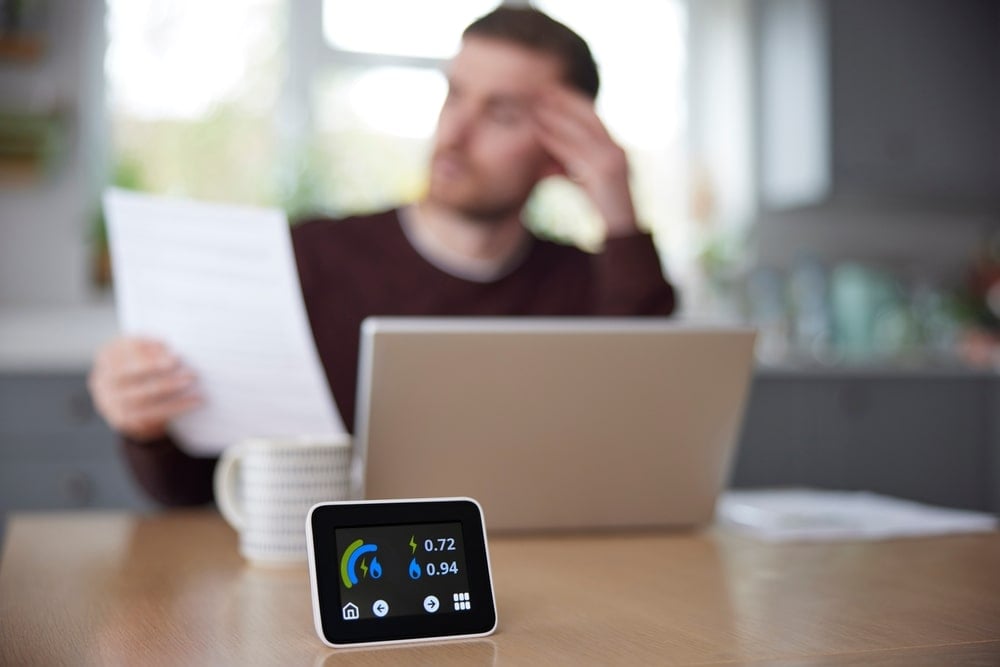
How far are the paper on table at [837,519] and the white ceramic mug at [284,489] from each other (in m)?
Result: 0.46

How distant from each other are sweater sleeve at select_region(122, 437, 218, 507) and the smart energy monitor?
1.99 feet

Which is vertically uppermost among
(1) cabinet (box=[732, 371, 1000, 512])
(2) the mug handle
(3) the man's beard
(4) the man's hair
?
(4) the man's hair

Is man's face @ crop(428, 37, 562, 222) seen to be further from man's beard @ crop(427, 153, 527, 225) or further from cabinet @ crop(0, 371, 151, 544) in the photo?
cabinet @ crop(0, 371, 151, 544)

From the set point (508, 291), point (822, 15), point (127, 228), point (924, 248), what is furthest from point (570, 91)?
point (924, 248)

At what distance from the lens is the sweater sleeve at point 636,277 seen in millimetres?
1575

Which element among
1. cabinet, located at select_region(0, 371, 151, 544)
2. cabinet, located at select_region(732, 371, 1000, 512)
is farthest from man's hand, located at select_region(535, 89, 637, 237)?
cabinet, located at select_region(732, 371, 1000, 512)

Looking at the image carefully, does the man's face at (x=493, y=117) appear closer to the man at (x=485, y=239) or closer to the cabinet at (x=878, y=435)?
the man at (x=485, y=239)

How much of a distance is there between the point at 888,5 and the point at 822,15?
334 millimetres

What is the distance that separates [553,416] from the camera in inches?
41.3

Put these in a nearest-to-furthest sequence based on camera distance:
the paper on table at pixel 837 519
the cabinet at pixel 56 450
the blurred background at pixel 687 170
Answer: the paper on table at pixel 837 519
the cabinet at pixel 56 450
the blurred background at pixel 687 170

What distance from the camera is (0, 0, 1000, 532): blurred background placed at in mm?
3283

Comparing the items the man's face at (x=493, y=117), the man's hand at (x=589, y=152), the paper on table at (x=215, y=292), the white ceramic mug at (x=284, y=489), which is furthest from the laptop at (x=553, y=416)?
the man's face at (x=493, y=117)

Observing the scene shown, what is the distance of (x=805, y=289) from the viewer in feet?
13.1

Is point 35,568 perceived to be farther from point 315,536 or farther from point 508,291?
point 508,291
